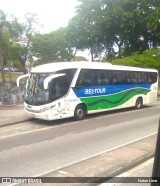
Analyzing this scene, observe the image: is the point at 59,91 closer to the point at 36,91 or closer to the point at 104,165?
the point at 36,91

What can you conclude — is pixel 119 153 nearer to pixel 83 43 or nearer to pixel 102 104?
pixel 102 104

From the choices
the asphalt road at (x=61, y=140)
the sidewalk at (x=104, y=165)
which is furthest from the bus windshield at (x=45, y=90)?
the sidewalk at (x=104, y=165)

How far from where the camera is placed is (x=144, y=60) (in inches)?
1378

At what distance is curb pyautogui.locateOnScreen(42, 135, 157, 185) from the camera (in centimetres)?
664

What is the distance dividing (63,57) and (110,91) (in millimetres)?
40817

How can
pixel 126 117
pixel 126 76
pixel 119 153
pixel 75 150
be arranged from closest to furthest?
pixel 119 153 < pixel 75 150 < pixel 126 117 < pixel 126 76

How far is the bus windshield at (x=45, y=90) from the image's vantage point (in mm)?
14398

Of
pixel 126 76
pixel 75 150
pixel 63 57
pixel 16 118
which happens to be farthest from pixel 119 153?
pixel 63 57

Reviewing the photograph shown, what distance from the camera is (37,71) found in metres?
15.3

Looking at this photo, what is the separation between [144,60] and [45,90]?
22569 mm

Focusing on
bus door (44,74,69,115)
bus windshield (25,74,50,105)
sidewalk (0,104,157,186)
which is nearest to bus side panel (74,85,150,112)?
bus door (44,74,69,115)

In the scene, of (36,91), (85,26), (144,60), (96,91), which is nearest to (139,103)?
(96,91)

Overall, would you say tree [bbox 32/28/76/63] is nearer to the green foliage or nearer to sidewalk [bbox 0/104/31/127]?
the green foliage

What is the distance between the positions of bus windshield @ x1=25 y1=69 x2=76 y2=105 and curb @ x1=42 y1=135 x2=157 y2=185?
5877 mm
